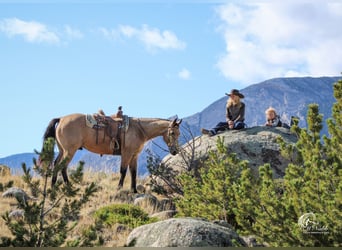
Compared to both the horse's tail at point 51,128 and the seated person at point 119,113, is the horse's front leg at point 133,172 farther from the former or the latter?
the horse's tail at point 51,128

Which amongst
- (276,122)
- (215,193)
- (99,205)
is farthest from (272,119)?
(215,193)

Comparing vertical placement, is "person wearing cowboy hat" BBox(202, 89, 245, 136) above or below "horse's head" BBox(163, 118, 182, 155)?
above

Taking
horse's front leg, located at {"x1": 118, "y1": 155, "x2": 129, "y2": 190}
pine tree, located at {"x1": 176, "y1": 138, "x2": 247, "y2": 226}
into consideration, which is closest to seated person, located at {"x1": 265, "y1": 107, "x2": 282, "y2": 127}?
horse's front leg, located at {"x1": 118, "y1": 155, "x2": 129, "y2": 190}

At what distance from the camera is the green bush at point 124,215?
10148mm

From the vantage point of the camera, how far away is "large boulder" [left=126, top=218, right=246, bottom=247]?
22.1ft

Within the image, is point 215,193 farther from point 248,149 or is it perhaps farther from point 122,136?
point 122,136

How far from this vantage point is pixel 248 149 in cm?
1345

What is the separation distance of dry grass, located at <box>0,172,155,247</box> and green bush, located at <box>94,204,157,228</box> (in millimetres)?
256

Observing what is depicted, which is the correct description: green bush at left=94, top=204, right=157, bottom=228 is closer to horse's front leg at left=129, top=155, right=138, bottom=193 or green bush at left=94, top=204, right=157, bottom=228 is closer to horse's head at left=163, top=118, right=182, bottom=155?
horse's front leg at left=129, top=155, right=138, bottom=193

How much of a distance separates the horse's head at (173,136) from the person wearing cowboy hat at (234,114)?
0.70 meters

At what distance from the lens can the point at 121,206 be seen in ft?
37.2

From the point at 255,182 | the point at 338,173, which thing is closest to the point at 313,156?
the point at 338,173

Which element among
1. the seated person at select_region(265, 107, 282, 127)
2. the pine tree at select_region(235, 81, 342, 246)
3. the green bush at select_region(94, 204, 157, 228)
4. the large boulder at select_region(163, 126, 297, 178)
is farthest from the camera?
the seated person at select_region(265, 107, 282, 127)

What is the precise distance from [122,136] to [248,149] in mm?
3138
